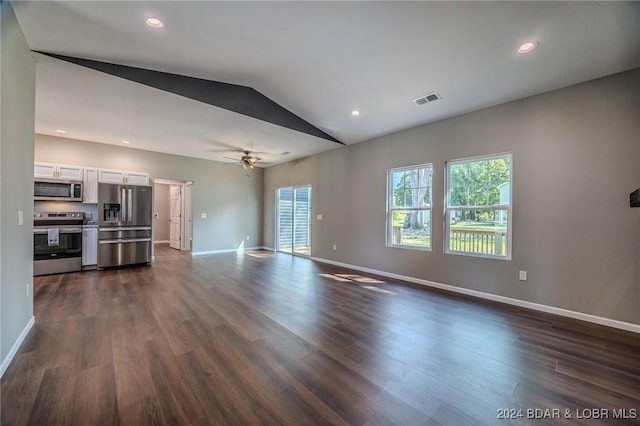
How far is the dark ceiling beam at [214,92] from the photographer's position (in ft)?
9.95

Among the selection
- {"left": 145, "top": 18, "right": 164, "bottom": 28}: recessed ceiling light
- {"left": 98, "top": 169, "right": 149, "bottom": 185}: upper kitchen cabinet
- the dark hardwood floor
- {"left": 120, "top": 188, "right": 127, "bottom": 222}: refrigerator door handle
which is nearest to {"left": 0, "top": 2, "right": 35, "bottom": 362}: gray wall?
the dark hardwood floor

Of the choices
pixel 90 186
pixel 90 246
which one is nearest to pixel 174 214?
pixel 90 186

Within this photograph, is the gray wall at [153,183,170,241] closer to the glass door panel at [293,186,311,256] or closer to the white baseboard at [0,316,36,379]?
the glass door panel at [293,186,311,256]

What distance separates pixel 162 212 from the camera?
942 centimetres

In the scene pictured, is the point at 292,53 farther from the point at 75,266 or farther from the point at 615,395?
the point at 75,266

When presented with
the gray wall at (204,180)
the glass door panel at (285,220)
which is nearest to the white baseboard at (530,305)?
the glass door panel at (285,220)

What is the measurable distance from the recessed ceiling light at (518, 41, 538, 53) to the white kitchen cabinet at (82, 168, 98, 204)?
745 centimetres

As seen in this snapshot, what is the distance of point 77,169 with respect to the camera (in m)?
5.32

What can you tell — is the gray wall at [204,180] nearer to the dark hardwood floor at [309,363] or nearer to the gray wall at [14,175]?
the dark hardwood floor at [309,363]

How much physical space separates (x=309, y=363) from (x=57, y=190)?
5.98m

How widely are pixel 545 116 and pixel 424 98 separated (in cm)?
153

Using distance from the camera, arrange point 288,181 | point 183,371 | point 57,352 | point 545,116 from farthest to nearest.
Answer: point 288,181, point 545,116, point 57,352, point 183,371

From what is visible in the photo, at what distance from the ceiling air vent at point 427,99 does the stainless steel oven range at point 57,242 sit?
258 inches

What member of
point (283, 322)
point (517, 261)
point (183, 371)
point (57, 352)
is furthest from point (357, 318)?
point (57, 352)
